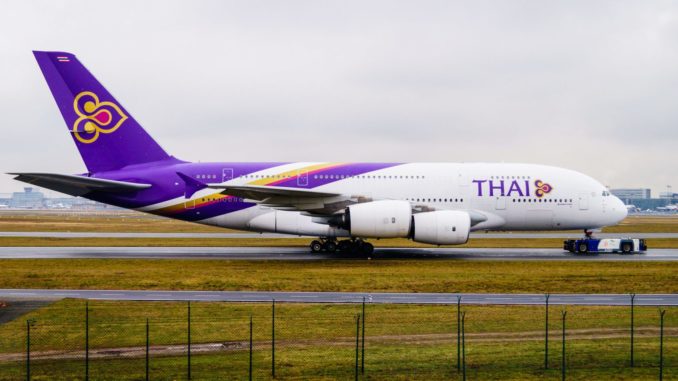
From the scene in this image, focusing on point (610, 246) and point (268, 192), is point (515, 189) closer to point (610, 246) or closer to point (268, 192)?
point (610, 246)

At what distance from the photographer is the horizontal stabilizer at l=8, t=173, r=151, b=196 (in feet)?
116

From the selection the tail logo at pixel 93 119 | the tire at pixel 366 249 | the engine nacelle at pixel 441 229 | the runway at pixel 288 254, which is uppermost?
the tail logo at pixel 93 119

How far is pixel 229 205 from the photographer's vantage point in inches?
1522

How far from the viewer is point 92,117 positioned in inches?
1534

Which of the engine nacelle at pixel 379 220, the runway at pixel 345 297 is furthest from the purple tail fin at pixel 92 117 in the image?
the runway at pixel 345 297

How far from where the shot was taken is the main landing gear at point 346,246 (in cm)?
3800

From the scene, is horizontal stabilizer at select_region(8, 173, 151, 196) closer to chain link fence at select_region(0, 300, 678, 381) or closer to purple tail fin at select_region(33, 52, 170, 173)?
purple tail fin at select_region(33, 52, 170, 173)

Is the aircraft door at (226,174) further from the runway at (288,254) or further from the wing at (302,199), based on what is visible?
the runway at (288,254)

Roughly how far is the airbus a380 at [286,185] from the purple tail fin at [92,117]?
0.06 meters

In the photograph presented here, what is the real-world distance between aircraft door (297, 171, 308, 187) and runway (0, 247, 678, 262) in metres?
4.39

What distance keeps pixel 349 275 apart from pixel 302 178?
11982 mm

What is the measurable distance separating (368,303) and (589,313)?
7138mm

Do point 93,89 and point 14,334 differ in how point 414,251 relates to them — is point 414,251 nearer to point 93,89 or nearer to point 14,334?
point 93,89

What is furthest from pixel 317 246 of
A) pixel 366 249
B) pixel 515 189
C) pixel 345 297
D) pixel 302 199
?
pixel 345 297
